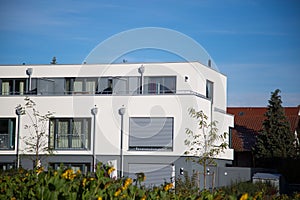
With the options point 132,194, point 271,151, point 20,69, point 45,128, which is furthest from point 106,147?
point 132,194

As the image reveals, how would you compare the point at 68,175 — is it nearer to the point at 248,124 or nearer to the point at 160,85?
the point at 160,85

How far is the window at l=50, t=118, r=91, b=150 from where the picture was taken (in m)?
33.1

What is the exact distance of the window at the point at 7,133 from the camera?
33812mm

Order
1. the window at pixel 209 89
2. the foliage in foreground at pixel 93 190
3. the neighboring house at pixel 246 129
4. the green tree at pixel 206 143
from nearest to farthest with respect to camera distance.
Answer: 1. the foliage in foreground at pixel 93 190
2. the green tree at pixel 206 143
3. the window at pixel 209 89
4. the neighboring house at pixel 246 129

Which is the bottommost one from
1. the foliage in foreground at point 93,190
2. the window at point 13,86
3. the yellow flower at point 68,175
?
the foliage in foreground at point 93,190

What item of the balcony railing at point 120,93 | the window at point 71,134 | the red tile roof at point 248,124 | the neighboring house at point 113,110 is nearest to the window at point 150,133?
the neighboring house at point 113,110

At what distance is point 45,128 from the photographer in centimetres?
3344

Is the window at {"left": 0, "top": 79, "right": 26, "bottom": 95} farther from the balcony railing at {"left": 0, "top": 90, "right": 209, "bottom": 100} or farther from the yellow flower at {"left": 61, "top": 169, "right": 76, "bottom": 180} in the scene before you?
the yellow flower at {"left": 61, "top": 169, "right": 76, "bottom": 180}

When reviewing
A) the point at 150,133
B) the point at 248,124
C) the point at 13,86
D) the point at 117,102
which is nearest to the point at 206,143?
the point at 150,133

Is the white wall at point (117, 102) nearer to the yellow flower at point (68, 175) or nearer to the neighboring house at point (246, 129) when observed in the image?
the neighboring house at point (246, 129)

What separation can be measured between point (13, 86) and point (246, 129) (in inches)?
1018

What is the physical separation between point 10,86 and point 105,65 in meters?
6.34

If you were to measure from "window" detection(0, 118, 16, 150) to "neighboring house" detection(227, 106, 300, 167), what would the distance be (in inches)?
844

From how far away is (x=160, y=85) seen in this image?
35.0m
